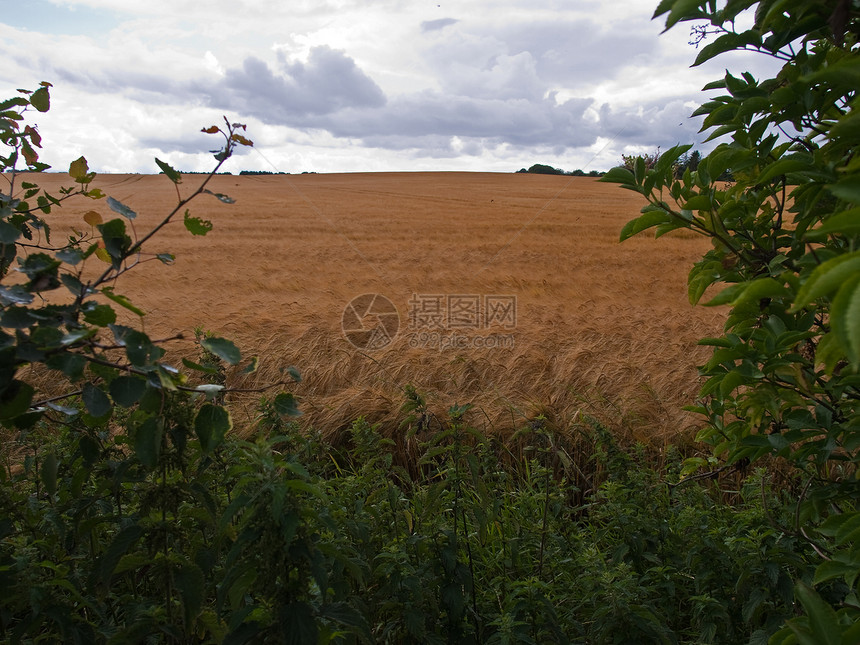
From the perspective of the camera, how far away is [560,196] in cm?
2267

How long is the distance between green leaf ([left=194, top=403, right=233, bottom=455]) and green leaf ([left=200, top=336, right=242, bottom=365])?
0.09m

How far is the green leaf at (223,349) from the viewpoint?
0.87 m

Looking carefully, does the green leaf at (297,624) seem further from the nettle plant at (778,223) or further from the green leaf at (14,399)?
the nettle plant at (778,223)

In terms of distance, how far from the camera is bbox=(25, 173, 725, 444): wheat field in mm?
3322

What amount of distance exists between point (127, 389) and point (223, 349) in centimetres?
14

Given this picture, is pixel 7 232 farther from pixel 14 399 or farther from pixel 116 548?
pixel 116 548

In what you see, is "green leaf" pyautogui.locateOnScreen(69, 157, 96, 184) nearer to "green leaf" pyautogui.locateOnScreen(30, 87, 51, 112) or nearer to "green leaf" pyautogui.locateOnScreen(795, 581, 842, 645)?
"green leaf" pyautogui.locateOnScreen(30, 87, 51, 112)

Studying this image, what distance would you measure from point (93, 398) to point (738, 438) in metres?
1.23

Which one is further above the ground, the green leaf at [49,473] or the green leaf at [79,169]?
the green leaf at [79,169]

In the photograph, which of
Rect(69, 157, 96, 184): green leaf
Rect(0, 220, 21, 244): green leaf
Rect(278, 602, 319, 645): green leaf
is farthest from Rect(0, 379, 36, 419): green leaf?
Rect(69, 157, 96, 184): green leaf

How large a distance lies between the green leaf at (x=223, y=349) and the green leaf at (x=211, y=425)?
95 millimetres

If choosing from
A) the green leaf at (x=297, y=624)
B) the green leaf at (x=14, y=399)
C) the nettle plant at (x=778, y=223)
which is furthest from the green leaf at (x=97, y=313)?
the nettle plant at (x=778, y=223)

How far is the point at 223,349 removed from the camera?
0.89 m

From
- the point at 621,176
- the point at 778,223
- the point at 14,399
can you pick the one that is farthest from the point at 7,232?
the point at 778,223
